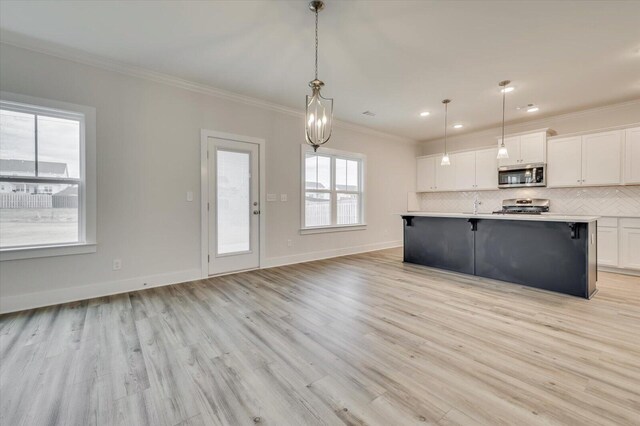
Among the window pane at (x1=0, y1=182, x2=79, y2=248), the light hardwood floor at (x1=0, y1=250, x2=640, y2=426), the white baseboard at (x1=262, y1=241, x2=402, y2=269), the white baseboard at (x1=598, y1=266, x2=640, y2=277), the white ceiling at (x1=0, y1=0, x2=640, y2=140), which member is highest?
the white ceiling at (x1=0, y1=0, x2=640, y2=140)

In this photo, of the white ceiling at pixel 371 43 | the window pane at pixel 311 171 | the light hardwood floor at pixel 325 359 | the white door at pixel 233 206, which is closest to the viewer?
the light hardwood floor at pixel 325 359

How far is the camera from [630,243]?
14.1 feet

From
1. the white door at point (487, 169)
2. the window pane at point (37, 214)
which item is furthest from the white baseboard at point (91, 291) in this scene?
the white door at point (487, 169)

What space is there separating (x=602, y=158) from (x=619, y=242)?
1.39m

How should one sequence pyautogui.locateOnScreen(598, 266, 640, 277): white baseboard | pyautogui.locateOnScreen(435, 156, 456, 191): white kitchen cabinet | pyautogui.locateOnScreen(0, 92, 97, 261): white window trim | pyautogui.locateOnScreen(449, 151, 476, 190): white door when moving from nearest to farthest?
pyautogui.locateOnScreen(0, 92, 97, 261): white window trim, pyautogui.locateOnScreen(598, 266, 640, 277): white baseboard, pyautogui.locateOnScreen(449, 151, 476, 190): white door, pyautogui.locateOnScreen(435, 156, 456, 191): white kitchen cabinet

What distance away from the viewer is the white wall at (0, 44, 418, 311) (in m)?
3.00

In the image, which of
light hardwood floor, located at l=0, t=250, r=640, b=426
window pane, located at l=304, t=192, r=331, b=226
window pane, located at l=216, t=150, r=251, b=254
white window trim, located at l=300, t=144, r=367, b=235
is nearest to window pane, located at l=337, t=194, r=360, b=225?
white window trim, located at l=300, t=144, r=367, b=235

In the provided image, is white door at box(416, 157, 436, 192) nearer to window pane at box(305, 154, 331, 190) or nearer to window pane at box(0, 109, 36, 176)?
window pane at box(305, 154, 331, 190)

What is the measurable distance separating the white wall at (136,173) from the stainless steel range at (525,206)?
13.8ft

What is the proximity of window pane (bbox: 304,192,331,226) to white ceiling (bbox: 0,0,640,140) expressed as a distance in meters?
1.95

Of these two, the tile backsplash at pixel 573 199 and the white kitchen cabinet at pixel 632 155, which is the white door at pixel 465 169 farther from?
the white kitchen cabinet at pixel 632 155

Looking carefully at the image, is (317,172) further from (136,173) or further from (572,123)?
(572,123)

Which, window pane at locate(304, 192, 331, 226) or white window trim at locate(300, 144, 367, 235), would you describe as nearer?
white window trim at locate(300, 144, 367, 235)

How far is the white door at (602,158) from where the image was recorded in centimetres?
450
